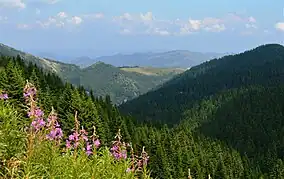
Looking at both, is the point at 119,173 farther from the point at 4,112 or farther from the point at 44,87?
the point at 44,87

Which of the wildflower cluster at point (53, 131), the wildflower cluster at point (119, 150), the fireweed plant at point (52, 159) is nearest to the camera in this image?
the fireweed plant at point (52, 159)

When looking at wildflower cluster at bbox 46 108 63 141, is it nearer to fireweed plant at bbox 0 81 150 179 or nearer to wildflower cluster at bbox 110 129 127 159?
fireweed plant at bbox 0 81 150 179

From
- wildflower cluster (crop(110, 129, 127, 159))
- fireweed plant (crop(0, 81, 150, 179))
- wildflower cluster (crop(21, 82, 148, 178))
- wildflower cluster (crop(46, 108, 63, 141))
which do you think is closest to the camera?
fireweed plant (crop(0, 81, 150, 179))

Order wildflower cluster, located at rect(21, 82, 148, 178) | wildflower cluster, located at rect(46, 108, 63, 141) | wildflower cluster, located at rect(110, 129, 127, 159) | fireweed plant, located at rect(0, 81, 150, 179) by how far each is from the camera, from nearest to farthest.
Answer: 1. fireweed plant, located at rect(0, 81, 150, 179)
2. wildflower cluster, located at rect(21, 82, 148, 178)
3. wildflower cluster, located at rect(46, 108, 63, 141)
4. wildflower cluster, located at rect(110, 129, 127, 159)

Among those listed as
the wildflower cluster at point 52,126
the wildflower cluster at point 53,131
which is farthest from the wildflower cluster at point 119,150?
the wildflower cluster at point 52,126

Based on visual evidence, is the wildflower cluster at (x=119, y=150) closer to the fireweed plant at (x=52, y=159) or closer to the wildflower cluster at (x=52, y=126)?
the fireweed plant at (x=52, y=159)

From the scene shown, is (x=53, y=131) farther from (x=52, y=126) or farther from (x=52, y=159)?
(x=52, y=159)

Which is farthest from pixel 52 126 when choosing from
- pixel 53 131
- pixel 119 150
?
pixel 119 150

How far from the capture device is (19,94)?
56.4 metres

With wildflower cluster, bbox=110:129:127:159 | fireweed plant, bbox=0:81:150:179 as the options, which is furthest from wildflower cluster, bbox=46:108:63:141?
wildflower cluster, bbox=110:129:127:159

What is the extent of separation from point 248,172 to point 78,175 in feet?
453

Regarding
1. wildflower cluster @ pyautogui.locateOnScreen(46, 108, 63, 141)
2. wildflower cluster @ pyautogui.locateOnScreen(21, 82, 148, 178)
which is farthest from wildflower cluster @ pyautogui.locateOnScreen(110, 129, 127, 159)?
wildflower cluster @ pyautogui.locateOnScreen(46, 108, 63, 141)

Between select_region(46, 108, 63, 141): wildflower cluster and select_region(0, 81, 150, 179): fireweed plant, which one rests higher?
select_region(46, 108, 63, 141): wildflower cluster

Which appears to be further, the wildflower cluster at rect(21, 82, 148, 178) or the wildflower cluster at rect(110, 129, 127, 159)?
the wildflower cluster at rect(110, 129, 127, 159)
